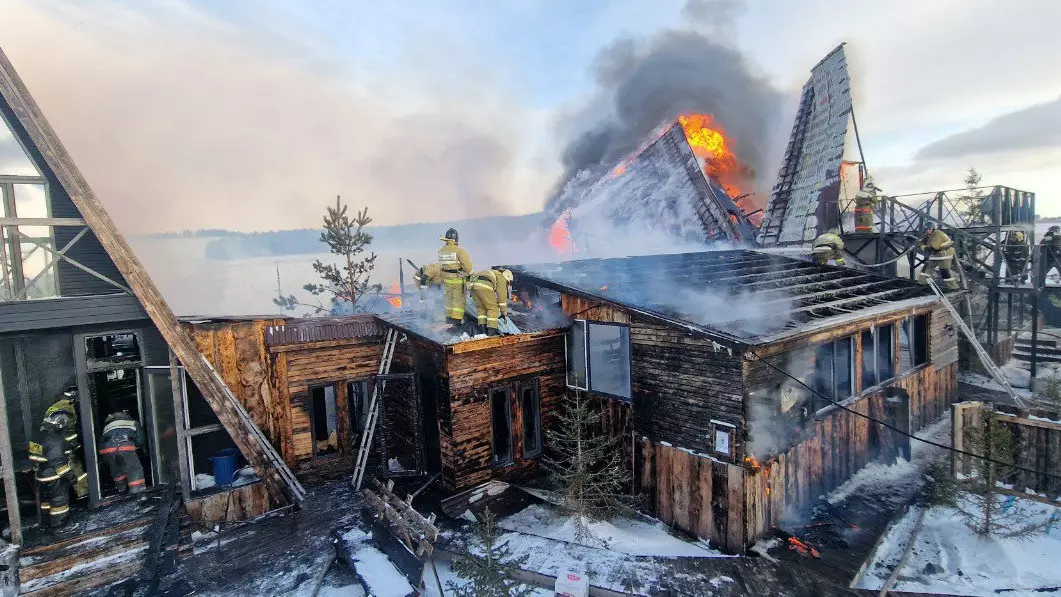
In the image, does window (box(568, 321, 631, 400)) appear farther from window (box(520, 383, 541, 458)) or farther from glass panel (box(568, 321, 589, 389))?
window (box(520, 383, 541, 458))

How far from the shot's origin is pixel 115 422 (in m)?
8.92

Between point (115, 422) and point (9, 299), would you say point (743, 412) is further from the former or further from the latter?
point (9, 299)

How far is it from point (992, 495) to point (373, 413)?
37.8 ft

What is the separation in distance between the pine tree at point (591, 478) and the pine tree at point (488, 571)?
1.40 m

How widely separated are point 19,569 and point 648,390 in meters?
10.3

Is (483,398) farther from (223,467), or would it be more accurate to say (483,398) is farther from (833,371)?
(833,371)

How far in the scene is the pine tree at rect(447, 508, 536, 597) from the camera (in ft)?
21.6

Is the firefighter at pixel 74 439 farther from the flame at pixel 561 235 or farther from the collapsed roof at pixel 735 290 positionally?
the flame at pixel 561 235

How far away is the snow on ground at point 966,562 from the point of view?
6.81 m

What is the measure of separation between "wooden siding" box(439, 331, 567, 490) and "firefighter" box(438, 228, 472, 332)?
0.94 metres

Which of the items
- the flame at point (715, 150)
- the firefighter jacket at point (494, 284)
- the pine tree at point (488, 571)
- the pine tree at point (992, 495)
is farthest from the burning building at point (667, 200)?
the pine tree at point (488, 571)

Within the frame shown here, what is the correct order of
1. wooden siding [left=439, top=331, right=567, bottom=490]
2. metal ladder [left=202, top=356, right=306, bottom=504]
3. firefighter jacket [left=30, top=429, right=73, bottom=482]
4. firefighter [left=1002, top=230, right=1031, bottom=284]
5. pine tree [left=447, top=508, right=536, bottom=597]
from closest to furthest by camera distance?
pine tree [left=447, top=508, right=536, bottom=597], firefighter jacket [left=30, top=429, right=73, bottom=482], metal ladder [left=202, top=356, right=306, bottom=504], wooden siding [left=439, top=331, right=567, bottom=490], firefighter [left=1002, top=230, right=1031, bottom=284]

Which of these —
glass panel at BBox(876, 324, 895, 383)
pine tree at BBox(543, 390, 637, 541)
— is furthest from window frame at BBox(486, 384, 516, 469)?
glass panel at BBox(876, 324, 895, 383)

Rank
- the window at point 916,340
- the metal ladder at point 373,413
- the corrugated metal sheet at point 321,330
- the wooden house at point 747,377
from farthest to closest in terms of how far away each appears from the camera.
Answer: the window at point 916,340 → the metal ladder at point 373,413 → the corrugated metal sheet at point 321,330 → the wooden house at point 747,377
